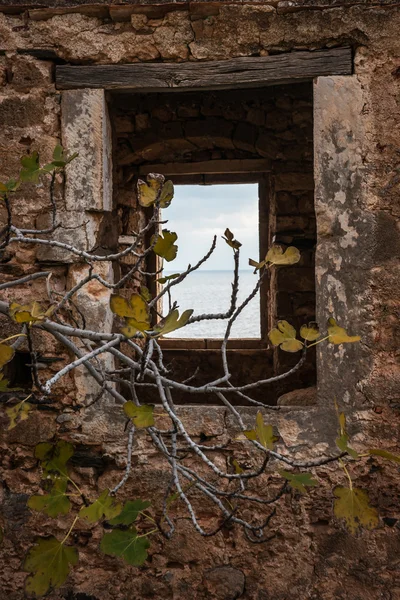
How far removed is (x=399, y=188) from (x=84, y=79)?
1468 mm

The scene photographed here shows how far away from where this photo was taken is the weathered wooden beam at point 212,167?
5.10 meters

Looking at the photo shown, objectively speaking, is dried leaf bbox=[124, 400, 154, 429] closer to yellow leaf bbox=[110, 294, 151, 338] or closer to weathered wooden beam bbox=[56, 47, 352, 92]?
yellow leaf bbox=[110, 294, 151, 338]

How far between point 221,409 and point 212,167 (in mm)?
3005

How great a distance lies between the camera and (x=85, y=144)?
2732mm

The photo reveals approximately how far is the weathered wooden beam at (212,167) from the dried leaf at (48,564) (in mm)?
4046

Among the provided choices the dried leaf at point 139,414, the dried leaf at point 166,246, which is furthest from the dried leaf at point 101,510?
the dried leaf at point 166,246

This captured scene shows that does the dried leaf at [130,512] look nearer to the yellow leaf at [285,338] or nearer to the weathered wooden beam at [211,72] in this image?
the yellow leaf at [285,338]

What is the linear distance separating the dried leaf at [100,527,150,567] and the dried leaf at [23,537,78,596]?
11 cm

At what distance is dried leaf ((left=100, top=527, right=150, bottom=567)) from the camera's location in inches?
58.2

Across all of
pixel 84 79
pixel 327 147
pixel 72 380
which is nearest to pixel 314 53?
pixel 327 147

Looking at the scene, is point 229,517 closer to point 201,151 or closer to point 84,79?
point 84,79

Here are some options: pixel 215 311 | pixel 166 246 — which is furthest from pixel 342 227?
pixel 215 311

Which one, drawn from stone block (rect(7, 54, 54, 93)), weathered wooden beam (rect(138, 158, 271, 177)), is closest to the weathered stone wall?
stone block (rect(7, 54, 54, 93))

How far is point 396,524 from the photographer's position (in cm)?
262
